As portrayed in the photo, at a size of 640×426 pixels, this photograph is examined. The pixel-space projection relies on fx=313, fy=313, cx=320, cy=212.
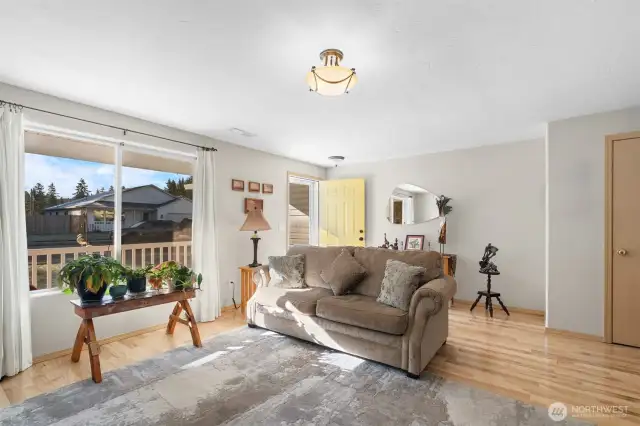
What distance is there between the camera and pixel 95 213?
325 cm

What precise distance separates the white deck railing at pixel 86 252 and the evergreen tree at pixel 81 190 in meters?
0.52

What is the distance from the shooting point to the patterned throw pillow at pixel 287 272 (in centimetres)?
356

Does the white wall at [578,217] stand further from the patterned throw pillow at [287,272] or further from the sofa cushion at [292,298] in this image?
the patterned throw pillow at [287,272]

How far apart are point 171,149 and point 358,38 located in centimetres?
277

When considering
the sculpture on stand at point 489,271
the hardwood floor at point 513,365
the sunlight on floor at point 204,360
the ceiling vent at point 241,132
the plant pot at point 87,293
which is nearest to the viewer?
the hardwood floor at point 513,365

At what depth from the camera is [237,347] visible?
10.0 feet

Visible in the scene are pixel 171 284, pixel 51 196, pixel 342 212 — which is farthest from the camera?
pixel 342 212

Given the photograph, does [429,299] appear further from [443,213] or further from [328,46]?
[443,213]

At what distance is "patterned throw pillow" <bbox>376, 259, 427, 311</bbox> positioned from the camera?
269cm

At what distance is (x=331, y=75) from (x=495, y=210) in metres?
3.64

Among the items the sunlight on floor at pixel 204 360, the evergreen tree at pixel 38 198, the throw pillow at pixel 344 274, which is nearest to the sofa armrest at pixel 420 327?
the throw pillow at pixel 344 274

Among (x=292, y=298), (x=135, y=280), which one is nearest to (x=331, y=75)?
(x=292, y=298)

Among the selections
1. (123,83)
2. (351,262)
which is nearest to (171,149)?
(123,83)

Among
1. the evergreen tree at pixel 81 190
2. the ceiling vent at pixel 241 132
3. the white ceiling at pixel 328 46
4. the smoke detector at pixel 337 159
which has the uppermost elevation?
the white ceiling at pixel 328 46
